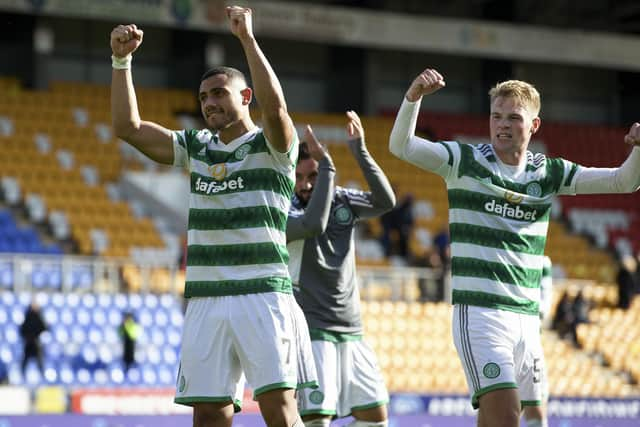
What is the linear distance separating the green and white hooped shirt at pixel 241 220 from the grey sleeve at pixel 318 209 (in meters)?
1.26

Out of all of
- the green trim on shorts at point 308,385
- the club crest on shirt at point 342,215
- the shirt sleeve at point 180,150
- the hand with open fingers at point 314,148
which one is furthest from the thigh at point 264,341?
the club crest on shirt at point 342,215

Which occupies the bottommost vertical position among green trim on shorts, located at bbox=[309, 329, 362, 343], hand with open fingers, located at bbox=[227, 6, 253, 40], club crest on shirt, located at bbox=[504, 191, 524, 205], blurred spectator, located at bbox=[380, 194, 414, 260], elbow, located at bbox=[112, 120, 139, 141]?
green trim on shorts, located at bbox=[309, 329, 362, 343]

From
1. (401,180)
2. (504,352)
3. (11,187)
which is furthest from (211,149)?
(401,180)

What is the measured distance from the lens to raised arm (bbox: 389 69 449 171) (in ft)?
22.2

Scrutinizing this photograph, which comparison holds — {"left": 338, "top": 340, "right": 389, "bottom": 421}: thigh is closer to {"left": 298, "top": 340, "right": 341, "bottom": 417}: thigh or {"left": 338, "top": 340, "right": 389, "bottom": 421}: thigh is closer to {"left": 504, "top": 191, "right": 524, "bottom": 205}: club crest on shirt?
{"left": 298, "top": 340, "right": 341, "bottom": 417}: thigh

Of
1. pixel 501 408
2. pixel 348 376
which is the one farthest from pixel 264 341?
pixel 348 376

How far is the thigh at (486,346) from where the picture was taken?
672cm

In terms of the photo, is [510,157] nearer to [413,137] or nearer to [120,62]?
[413,137]

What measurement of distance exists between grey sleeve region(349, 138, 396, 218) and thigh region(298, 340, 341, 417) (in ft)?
2.92

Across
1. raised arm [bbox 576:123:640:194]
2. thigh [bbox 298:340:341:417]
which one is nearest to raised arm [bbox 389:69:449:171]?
raised arm [bbox 576:123:640:194]

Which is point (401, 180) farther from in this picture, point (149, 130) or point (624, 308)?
point (149, 130)

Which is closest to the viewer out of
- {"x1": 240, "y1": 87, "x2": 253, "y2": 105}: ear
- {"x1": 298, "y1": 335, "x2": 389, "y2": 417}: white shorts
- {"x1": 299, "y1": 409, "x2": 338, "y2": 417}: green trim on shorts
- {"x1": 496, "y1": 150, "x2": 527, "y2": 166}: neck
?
A: {"x1": 240, "y1": 87, "x2": 253, "y2": 105}: ear

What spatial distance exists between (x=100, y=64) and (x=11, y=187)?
6562 millimetres

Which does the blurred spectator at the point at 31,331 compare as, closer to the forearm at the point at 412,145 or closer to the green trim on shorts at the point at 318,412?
the green trim on shorts at the point at 318,412
